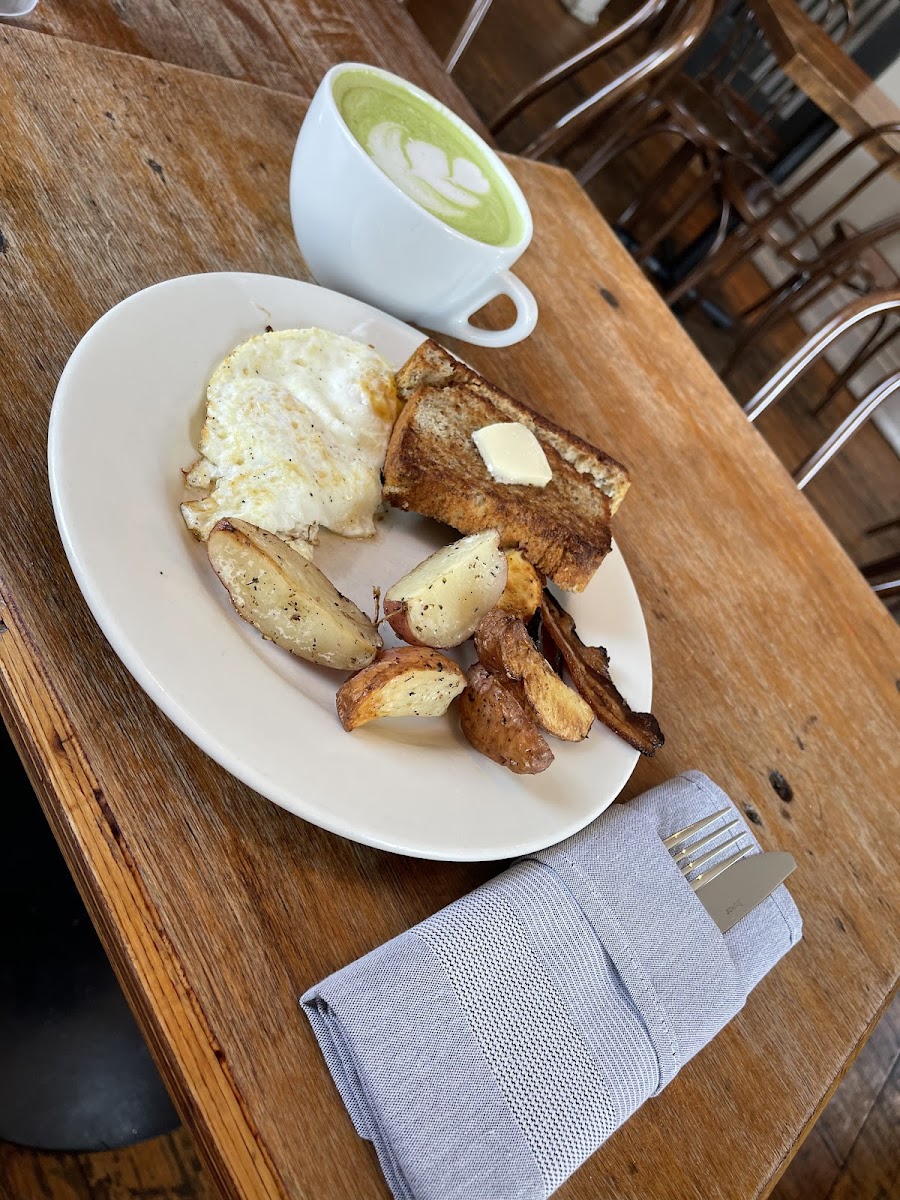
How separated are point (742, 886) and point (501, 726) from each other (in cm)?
33

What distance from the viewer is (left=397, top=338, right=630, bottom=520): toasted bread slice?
995mm

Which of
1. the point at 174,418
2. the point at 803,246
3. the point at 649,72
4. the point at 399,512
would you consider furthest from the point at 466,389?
the point at 803,246

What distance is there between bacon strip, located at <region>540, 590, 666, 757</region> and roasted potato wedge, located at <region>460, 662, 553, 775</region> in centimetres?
11

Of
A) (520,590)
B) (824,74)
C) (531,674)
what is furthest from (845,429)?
(824,74)

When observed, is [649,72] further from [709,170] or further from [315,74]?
[709,170]

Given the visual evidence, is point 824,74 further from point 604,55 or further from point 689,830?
point 689,830

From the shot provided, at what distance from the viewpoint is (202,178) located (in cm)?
108

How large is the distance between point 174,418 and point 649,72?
57.3 inches

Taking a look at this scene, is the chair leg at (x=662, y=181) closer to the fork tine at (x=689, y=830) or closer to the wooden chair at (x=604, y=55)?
the wooden chair at (x=604, y=55)

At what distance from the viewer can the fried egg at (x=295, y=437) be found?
2.59 ft

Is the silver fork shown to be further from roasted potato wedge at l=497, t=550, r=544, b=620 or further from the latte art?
the latte art

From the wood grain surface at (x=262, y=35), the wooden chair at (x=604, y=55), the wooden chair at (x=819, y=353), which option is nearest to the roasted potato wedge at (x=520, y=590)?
the wood grain surface at (x=262, y=35)

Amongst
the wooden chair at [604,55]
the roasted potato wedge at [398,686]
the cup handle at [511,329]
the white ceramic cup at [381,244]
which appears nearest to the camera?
the roasted potato wedge at [398,686]

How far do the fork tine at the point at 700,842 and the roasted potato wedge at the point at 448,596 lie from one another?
1.01ft
